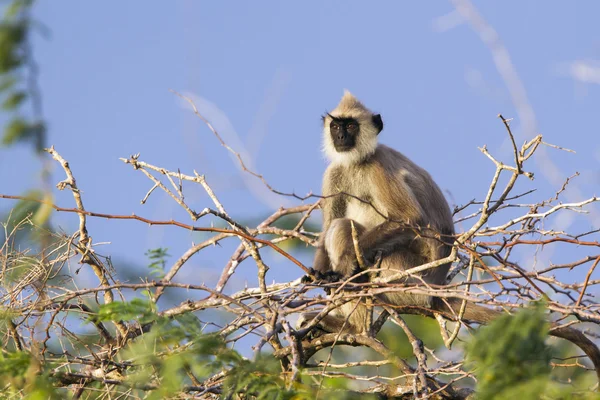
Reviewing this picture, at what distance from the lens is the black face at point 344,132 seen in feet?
25.5

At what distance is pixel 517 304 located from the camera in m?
4.23

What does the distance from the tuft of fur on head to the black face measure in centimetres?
4

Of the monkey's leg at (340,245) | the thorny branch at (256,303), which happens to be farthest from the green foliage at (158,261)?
the monkey's leg at (340,245)

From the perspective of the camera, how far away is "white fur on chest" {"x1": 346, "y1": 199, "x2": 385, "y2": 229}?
24.0 feet

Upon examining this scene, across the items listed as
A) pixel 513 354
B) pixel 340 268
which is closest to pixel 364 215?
pixel 340 268

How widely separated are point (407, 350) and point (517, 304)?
11.9 ft

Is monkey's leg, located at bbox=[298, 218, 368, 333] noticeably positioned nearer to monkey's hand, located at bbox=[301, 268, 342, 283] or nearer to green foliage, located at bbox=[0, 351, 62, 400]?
monkey's hand, located at bbox=[301, 268, 342, 283]

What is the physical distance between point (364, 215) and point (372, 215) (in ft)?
0.24

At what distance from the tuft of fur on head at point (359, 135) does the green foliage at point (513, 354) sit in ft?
14.9

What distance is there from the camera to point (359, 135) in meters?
7.78

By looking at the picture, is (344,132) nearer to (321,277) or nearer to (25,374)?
(321,277)

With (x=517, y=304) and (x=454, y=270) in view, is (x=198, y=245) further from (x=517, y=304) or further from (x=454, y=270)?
(x=517, y=304)

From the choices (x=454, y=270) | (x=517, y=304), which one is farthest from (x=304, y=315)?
(x=517, y=304)

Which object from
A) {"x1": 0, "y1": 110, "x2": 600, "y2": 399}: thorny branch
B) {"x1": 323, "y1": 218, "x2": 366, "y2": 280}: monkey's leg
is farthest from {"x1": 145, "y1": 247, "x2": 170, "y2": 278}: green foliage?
{"x1": 323, "y1": 218, "x2": 366, "y2": 280}: monkey's leg
